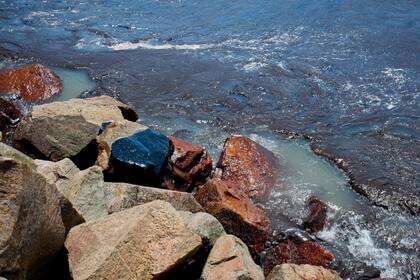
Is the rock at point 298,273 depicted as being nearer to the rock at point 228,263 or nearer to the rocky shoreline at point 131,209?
the rocky shoreline at point 131,209

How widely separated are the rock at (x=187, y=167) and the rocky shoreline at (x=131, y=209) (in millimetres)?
16

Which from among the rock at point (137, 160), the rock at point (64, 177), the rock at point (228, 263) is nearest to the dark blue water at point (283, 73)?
the rock at point (137, 160)

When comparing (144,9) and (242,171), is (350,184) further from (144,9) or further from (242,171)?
(144,9)

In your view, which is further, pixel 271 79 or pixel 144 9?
pixel 144 9

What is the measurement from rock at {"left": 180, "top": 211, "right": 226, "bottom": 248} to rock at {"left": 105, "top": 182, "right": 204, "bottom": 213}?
0.71 m

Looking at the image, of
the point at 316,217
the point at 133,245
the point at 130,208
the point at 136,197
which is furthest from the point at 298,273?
the point at 316,217

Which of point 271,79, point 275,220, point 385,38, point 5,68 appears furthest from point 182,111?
point 385,38

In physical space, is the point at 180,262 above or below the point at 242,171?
above

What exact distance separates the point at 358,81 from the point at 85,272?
8.31 m

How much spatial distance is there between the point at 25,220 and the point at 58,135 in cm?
317

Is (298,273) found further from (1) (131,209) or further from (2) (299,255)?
(1) (131,209)

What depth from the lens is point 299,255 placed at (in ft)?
18.5

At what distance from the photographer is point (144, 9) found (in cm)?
1536

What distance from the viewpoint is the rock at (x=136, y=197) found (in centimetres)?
493
